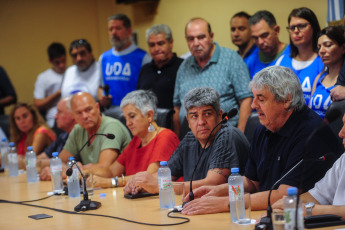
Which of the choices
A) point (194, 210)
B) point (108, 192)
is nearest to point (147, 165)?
point (108, 192)

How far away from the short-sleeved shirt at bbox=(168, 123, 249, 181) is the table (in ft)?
1.07

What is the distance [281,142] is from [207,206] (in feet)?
1.65

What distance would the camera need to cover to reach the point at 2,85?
687 centimetres

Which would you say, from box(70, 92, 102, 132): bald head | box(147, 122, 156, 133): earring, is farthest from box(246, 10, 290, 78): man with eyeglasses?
box(70, 92, 102, 132): bald head

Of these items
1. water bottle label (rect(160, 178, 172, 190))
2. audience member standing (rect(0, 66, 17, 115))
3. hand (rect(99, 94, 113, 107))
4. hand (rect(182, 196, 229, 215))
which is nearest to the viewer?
hand (rect(182, 196, 229, 215))

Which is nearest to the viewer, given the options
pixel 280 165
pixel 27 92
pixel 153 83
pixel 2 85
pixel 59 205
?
pixel 280 165

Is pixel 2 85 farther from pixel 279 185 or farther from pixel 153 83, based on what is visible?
pixel 279 185

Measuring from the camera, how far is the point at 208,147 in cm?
324

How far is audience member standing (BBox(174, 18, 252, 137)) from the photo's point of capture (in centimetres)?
421

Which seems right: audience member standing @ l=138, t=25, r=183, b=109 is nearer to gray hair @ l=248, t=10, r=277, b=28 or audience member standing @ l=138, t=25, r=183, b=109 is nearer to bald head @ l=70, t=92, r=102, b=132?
bald head @ l=70, t=92, r=102, b=132

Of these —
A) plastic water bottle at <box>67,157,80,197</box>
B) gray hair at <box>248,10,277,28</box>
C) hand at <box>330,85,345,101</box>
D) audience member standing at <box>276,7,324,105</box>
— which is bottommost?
plastic water bottle at <box>67,157,80,197</box>

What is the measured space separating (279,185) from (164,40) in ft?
8.21

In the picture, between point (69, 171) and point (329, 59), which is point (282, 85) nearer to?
point (329, 59)

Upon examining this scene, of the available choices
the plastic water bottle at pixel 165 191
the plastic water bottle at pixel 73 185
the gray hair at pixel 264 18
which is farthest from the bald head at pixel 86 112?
the plastic water bottle at pixel 165 191
